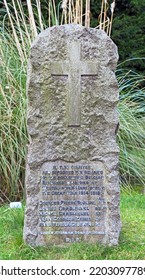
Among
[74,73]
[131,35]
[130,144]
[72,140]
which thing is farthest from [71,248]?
[131,35]

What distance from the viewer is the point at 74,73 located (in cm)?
355

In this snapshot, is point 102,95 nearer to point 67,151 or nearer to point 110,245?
point 67,151

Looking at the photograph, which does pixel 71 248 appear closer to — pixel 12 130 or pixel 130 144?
pixel 12 130

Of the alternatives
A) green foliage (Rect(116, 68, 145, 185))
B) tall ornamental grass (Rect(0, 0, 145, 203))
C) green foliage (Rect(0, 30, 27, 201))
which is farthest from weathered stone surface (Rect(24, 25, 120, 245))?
green foliage (Rect(116, 68, 145, 185))

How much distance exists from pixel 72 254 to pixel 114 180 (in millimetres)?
553

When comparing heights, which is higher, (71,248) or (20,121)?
(20,121)

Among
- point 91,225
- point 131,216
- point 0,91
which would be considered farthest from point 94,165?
point 0,91

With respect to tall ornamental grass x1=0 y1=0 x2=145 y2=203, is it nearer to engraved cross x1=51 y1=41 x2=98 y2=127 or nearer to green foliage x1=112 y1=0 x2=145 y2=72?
engraved cross x1=51 y1=41 x2=98 y2=127

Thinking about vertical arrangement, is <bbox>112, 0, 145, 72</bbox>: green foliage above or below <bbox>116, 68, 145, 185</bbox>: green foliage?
above

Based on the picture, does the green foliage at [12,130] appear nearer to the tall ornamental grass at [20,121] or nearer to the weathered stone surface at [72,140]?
the tall ornamental grass at [20,121]

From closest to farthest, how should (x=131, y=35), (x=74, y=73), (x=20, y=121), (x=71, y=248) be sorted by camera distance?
1. (x=71, y=248)
2. (x=74, y=73)
3. (x=20, y=121)
4. (x=131, y=35)

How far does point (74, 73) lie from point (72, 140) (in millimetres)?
444

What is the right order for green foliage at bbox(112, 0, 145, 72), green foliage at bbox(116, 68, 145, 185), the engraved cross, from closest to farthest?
the engraved cross < green foliage at bbox(116, 68, 145, 185) < green foliage at bbox(112, 0, 145, 72)

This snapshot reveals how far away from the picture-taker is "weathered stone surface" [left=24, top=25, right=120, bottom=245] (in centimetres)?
352
